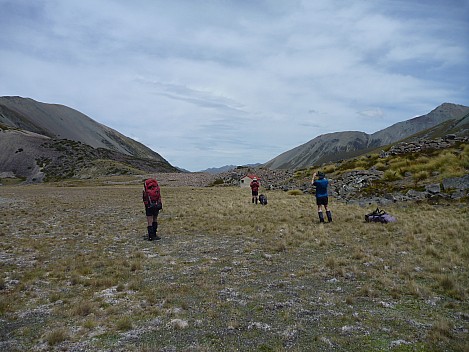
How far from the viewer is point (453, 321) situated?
6.38 meters

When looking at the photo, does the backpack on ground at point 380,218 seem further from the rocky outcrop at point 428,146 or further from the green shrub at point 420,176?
the rocky outcrop at point 428,146

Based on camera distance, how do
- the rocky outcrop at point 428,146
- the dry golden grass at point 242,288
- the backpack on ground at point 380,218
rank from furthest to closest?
Result: the rocky outcrop at point 428,146 → the backpack on ground at point 380,218 → the dry golden grass at point 242,288

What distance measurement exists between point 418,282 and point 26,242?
1435 cm

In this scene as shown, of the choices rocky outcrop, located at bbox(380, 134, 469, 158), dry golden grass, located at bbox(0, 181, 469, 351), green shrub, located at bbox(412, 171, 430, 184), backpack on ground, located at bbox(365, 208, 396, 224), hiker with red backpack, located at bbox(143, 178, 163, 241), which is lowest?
dry golden grass, located at bbox(0, 181, 469, 351)

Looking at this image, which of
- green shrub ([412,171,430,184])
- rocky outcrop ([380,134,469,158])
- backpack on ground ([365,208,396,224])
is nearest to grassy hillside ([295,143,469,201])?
green shrub ([412,171,430,184])

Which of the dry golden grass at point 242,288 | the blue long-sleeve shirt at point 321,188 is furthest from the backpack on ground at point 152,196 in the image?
the blue long-sleeve shirt at point 321,188

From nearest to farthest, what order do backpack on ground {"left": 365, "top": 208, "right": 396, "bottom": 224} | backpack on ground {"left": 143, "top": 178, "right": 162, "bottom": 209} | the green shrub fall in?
backpack on ground {"left": 143, "top": 178, "right": 162, "bottom": 209} < backpack on ground {"left": 365, "top": 208, "right": 396, "bottom": 224} < the green shrub

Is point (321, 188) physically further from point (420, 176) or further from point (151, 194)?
point (420, 176)

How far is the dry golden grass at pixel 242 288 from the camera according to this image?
5.93 meters

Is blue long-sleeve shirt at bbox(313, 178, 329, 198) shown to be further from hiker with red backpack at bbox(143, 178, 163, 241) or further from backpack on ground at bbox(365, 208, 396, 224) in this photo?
hiker with red backpack at bbox(143, 178, 163, 241)

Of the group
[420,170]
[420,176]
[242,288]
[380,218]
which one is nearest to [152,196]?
[242,288]

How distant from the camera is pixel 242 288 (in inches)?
334

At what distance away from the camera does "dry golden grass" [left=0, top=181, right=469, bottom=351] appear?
19.4 feet

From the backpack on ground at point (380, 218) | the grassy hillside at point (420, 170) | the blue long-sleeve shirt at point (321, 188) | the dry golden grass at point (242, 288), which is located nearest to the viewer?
the dry golden grass at point (242, 288)
